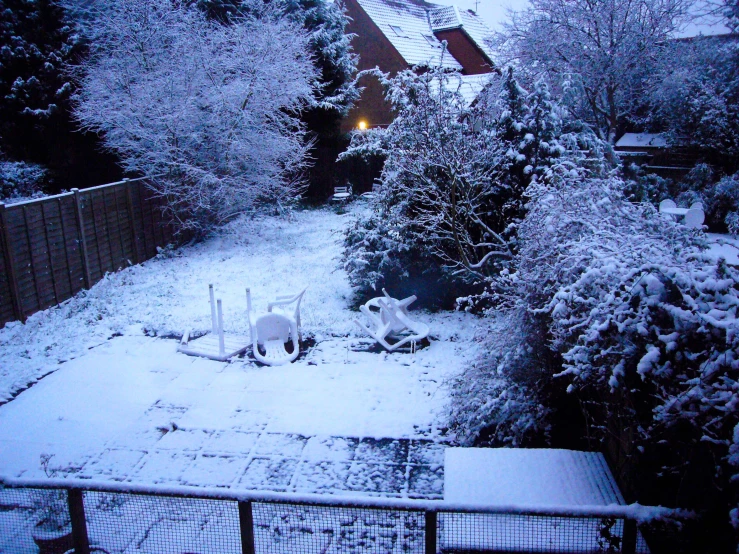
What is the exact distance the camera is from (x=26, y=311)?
8336 millimetres

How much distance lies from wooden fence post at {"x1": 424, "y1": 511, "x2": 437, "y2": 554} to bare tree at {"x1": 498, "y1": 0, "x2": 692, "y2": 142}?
1160cm

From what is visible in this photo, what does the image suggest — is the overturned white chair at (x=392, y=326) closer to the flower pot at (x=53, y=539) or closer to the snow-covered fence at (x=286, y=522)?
the snow-covered fence at (x=286, y=522)

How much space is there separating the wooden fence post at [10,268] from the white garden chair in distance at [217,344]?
2.48 m

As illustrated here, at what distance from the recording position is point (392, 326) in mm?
7762

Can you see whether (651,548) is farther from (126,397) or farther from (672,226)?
(126,397)

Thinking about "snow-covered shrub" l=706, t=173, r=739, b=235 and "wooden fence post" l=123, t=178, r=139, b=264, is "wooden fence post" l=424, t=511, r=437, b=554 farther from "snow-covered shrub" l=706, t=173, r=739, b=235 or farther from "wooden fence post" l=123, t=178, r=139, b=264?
"snow-covered shrub" l=706, t=173, r=739, b=235

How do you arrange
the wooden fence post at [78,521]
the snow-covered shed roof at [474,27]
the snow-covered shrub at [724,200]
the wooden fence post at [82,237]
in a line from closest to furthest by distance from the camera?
the wooden fence post at [78,521]
the wooden fence post at [82,237]
the snow-covered shrub at [724,200]
the snow-covered shed roof at [474,27]

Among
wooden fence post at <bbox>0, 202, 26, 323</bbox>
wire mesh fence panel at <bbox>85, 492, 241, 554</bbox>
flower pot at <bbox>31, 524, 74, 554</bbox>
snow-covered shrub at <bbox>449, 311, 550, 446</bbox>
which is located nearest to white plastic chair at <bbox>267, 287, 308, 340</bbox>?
snow-covered shrub at <bbox>449, 311, 550, 446</bbox>

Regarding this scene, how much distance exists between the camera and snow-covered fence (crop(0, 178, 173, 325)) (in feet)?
26.5

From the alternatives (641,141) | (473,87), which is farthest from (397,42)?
(473,87)

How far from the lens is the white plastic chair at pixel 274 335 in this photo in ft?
23.9

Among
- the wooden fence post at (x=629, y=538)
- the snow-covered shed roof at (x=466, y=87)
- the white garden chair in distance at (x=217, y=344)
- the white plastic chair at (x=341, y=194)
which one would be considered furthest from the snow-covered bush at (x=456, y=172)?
the white plastic chair at (x=341, y=194)

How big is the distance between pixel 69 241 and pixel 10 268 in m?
1.48

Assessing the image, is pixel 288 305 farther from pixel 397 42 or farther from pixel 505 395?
pixel 397 42
